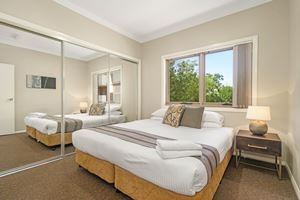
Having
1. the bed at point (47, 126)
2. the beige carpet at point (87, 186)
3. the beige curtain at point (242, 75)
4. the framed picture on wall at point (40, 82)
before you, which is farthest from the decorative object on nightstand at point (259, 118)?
the framed picture on wall at point (40, 82)

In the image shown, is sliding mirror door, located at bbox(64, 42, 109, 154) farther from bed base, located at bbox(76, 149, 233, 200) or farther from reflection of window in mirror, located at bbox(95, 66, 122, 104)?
bed base, located at bbox(76, 149, 233, 200)

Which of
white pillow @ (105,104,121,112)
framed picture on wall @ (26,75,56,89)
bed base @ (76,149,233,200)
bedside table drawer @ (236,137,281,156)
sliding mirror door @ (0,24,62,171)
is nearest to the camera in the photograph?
bed base @ (76,149,233,200)

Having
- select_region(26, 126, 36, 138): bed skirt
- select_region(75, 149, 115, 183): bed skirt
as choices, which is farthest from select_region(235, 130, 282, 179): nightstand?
select_region(26, 126, 36, 138): bed skirt

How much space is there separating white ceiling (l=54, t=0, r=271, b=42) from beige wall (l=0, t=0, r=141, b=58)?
0.42ft

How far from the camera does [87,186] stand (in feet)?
6.07

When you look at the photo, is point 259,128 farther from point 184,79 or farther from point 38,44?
point 38,44

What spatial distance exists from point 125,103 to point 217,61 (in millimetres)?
2480

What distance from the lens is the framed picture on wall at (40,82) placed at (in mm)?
2543

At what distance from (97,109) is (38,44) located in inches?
64.9

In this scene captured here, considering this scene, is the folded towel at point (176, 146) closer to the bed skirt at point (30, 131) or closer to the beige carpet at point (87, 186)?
the beige carpet at point (87, 186)

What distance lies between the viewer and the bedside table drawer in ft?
6.62

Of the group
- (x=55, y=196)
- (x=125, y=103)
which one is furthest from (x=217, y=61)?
(x=55, y=196)

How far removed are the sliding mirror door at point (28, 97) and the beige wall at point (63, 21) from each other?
0.25 meters

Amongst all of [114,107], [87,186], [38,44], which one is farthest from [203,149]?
[38,44]
